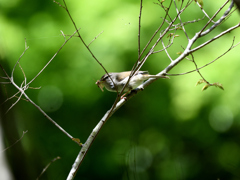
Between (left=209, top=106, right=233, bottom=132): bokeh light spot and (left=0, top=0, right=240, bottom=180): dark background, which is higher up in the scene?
(left=0, top=0, right=240, bottom=180): dark background

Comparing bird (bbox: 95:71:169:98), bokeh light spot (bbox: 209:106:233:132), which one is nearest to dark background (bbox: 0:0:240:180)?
bokeh light spot (bbox: 209:106:233:132)

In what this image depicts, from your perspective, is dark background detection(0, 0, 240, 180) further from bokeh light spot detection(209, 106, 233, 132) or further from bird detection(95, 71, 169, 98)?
bird detection(95, 71, 169, 98)

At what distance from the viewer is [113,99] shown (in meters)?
3.90

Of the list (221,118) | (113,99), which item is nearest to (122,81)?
(113,99)

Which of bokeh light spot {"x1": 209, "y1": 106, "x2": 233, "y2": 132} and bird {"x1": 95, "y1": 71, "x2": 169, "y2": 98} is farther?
bokeh light spot {"x1": 209, "y1": 106, "x2": 233, "y2": 132}

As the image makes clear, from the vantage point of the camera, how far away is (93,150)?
399 centimetres

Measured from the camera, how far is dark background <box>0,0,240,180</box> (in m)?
3.73

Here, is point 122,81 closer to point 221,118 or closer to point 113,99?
point 113,99

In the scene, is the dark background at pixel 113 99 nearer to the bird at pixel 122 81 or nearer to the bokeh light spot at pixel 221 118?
the bokeh light spot at pixel 221 118

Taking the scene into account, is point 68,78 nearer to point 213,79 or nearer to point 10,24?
point 10,24

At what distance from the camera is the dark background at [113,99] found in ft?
12.2

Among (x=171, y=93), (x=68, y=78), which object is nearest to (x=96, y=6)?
(x=68, y=78)

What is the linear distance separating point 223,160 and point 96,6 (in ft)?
8.08

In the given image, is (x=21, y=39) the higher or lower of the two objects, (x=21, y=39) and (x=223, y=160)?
the higher
